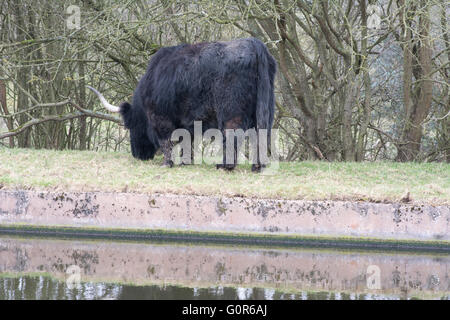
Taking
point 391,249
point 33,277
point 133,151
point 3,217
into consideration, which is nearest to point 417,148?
point 133,151

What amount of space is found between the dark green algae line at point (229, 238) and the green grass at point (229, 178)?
0.54m

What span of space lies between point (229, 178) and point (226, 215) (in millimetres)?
1442

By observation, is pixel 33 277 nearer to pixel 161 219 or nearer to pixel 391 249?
pixel 161 219

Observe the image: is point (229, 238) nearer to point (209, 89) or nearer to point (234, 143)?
point (234, 143)

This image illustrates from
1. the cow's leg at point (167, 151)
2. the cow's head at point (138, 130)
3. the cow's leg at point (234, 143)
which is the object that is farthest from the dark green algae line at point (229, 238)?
the cow's head at point (138, 130)

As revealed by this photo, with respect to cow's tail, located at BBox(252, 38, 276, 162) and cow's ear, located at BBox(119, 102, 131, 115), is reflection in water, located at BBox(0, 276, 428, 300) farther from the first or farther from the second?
cow's ear, located at BBox(119, 102, 131, 115)

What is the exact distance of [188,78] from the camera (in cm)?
956

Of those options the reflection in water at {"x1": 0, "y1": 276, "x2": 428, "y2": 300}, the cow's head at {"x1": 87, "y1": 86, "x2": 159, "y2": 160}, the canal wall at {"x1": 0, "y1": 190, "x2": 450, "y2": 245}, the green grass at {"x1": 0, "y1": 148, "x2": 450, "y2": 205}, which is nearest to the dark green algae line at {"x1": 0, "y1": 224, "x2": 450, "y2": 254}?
the canal wall at {"x1": 0, "y1": 190, "x2": 450, "y2": 245}

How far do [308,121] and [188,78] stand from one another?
12.1ft

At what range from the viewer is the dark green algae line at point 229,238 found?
7047 mm

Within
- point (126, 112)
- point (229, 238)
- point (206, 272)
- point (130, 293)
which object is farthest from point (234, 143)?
point (130, 293)

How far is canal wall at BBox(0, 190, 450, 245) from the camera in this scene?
706 cm

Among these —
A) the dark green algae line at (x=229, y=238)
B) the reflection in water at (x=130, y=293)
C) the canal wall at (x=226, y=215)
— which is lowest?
the reflection in water at (x=130, y=293)

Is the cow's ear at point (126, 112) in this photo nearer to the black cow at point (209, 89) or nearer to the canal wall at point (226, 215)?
the black cow at point (209, 89)
